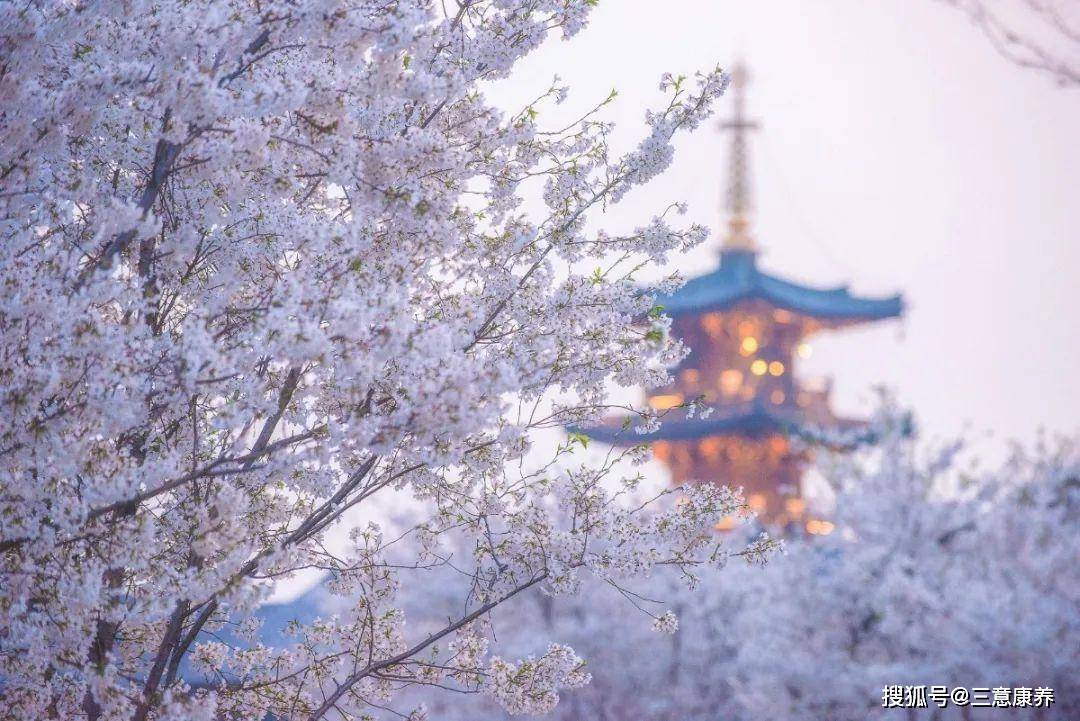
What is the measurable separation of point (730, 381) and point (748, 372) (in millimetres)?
733

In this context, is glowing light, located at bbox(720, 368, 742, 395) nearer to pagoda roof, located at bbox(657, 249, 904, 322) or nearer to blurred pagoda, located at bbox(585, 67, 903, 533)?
blurred pagoda, located at bbox(585, 67, 903, 533)

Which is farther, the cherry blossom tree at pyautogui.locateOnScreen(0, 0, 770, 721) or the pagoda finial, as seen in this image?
the pagoda finial

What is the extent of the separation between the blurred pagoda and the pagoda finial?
0.09m

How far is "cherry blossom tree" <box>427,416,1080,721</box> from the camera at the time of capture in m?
14.1

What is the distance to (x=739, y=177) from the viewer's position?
43.2 metres

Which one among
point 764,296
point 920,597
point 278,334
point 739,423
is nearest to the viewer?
point 278,334

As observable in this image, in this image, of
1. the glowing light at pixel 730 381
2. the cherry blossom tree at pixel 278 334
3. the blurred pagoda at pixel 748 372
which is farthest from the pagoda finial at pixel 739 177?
the cherry blossom tree at pixel 278 334

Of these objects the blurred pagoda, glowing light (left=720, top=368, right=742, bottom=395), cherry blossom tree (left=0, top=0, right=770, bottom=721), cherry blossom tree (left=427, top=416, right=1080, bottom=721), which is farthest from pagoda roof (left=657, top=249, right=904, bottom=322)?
cherry blossom tree (left=0, top=0, right=770, bottom=721)

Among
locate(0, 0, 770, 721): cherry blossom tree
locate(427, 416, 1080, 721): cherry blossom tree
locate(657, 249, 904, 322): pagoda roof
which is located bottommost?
locate(0, 0, 770, 721): cherry blossom tree

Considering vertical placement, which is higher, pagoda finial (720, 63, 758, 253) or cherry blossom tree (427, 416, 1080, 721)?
pagoda finial (720, 63, 758, 253)

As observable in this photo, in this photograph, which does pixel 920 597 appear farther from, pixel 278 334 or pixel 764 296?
pixel 764 296

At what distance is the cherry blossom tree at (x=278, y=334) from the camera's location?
405 cm

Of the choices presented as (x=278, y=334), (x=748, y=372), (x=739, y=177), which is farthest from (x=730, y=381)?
(x=278, y=334)

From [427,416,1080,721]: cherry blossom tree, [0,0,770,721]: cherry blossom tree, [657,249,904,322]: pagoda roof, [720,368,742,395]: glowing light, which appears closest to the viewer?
[0,0,770,721]: cherry blossom tree
